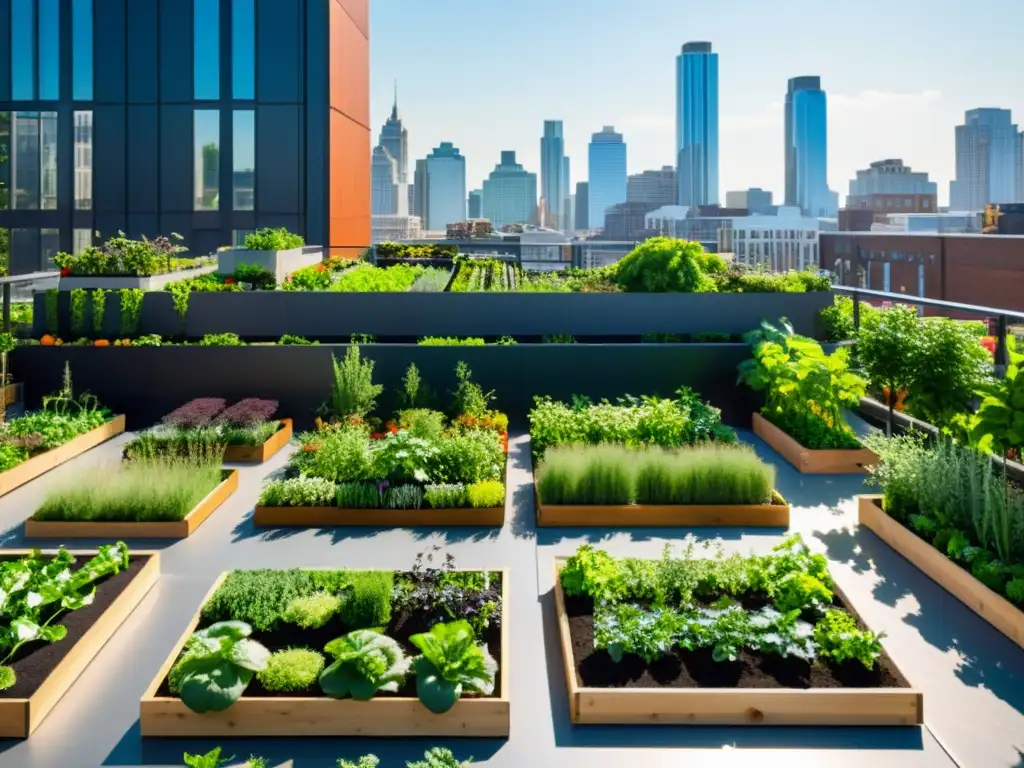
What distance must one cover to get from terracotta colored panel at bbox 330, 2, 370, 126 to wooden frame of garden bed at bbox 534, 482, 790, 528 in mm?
17683

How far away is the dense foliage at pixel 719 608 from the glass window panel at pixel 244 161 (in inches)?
755

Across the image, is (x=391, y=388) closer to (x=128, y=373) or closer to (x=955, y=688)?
(x=128, y=373)

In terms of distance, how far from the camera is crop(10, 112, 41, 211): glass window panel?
2311 cm

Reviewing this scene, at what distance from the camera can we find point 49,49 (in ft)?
74.3

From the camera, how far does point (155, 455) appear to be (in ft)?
30.6

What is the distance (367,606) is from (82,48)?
21.5 meters

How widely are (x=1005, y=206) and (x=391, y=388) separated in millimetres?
47809

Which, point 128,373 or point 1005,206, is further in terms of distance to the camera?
point 1005,206

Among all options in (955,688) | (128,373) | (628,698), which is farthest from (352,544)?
(128,373)

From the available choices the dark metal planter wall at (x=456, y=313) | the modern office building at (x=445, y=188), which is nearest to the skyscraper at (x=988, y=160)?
the modern office building at (x=445, y=188)

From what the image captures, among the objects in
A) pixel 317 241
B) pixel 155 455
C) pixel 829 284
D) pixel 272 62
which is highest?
pixel 272 62

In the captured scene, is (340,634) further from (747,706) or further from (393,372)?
(393,372)

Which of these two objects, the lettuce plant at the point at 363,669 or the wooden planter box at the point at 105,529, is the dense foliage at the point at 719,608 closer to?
the lettuce plant at the point at 363,669

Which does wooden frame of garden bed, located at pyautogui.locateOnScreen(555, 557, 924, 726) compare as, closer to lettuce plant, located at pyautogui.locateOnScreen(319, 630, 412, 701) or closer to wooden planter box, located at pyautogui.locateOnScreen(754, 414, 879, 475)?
lettuce plant, located at pyautogui.locateOnScreen(319, 630, 412, 701)
